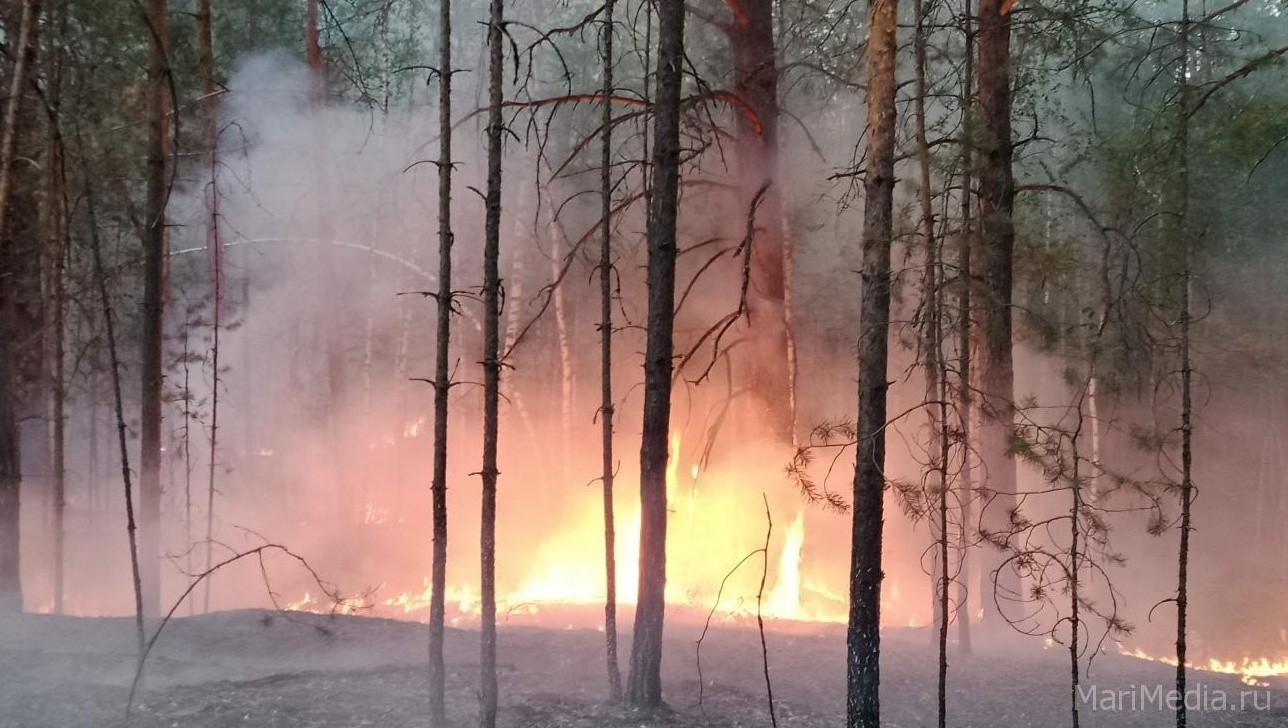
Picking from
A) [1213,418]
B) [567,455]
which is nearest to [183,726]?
[567,455]

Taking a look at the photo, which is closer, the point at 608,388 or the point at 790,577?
the point at 608,388

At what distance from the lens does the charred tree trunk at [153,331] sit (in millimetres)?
9203

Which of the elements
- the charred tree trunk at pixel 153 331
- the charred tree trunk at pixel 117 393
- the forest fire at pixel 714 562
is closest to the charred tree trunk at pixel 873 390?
the charred tree trunk at pixel 117 393

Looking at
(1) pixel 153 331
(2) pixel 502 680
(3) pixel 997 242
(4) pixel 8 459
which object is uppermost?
(3) pixel 997 242

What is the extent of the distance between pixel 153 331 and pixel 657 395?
6.11m

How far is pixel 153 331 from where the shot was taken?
31.8ft

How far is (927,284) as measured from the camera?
5.84m

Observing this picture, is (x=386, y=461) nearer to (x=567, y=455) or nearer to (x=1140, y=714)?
(x=567, y=455)

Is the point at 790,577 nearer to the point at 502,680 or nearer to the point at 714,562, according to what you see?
the point at 714,562

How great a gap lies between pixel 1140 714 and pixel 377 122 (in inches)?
835

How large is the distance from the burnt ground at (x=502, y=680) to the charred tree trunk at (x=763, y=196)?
10.3 feet

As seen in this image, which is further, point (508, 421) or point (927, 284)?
point (508, 421)

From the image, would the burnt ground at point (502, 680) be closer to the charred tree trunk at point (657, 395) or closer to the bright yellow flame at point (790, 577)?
the charred tree trunk at point (657, 395)

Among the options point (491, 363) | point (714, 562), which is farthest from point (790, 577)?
point (491, 363)
